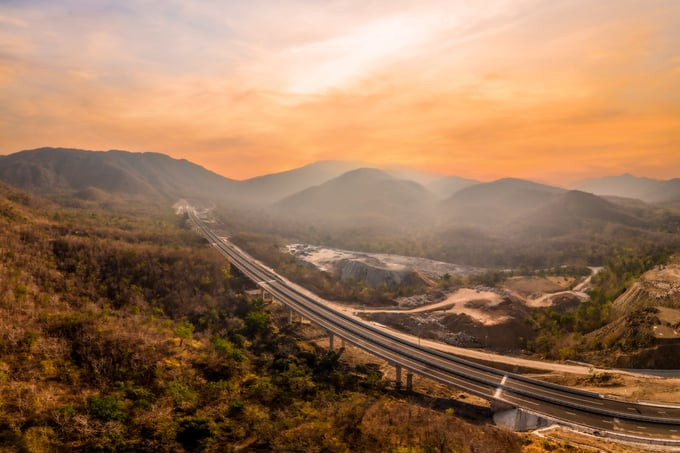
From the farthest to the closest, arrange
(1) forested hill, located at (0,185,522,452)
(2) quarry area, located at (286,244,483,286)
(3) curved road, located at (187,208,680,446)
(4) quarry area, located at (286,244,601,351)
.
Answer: (2) quarry area, located at (286,244,483,286) < (4) quarry area, located at (286,244,601,351) < (3) curved road, located at (187,208,680,446) < (1) forested hill, located at (0,185,522,452)

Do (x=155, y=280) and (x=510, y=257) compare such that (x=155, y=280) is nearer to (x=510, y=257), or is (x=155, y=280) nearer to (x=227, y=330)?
(x=227, y=330)

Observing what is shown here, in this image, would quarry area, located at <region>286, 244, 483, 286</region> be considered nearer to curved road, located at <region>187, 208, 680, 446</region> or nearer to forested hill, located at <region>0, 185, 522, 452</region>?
curved road, located at <region>187, 208, 680, 446</region>

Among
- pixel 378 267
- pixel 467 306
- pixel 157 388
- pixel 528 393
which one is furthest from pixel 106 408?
pixel 378 267

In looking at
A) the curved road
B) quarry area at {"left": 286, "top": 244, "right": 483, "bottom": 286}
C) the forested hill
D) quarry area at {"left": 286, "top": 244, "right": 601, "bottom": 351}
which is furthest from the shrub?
quarry area at {"left": 286, "top": 244, "right": 483, "bottom": 286}

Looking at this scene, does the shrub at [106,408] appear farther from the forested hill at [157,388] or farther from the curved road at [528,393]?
the curved road at [528,393]

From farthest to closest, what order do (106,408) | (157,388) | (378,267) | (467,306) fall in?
(378,267)
(467,306)
(157,388)
(106,408)

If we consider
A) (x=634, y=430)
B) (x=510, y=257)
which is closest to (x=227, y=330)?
(x=634, y=430)

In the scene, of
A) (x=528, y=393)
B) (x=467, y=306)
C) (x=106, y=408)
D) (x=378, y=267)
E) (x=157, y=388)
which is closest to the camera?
(x=106, y=408)

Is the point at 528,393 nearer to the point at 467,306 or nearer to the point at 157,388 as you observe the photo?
the point at 157,388
